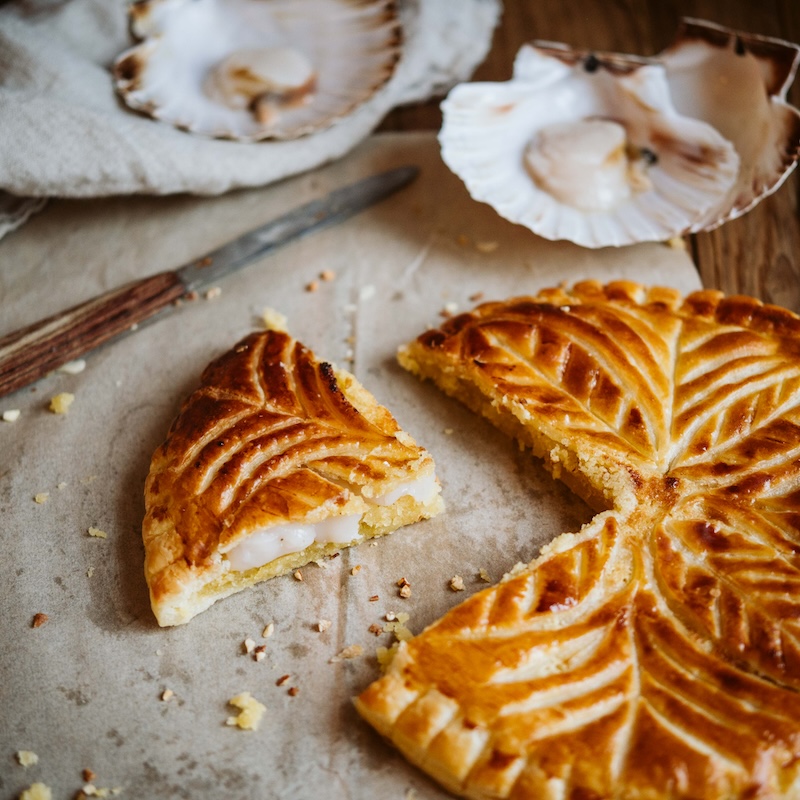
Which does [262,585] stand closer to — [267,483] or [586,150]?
[267,483]

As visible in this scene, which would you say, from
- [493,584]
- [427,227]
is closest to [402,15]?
[427,227]

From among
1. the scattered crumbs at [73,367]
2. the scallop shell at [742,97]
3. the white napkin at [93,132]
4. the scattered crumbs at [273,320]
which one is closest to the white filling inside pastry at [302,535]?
the scattered crumbs at [273,320]

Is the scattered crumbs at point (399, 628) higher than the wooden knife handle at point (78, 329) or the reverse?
the reverse

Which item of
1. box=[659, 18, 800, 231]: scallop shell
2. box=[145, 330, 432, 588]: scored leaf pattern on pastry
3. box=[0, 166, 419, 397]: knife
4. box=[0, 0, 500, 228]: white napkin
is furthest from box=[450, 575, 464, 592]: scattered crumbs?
box=[0, 0, 500, 228]: white napkin

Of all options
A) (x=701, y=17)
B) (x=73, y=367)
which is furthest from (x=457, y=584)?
(x=701, y=17)

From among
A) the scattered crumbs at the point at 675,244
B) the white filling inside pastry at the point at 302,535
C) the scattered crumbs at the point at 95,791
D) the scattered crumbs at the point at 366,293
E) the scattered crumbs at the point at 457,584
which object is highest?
the scattered crumbs at the point at 675,244

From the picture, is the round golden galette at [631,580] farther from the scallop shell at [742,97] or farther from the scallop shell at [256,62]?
the scallop shell at [256,62]
